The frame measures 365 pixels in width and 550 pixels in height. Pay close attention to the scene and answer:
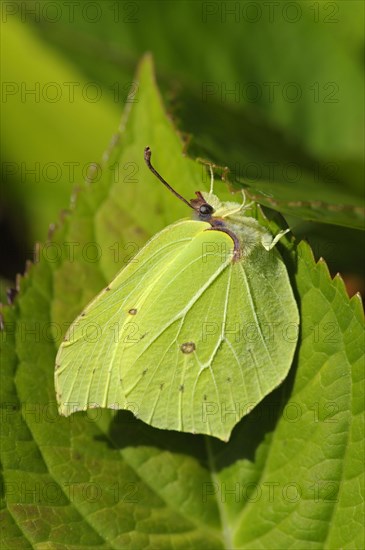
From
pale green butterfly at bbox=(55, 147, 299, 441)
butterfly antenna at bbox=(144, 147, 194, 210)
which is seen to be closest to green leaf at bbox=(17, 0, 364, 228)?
butterfly antenna at bbox=(144, 147, 194, 210)

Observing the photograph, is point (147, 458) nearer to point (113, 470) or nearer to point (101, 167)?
point (113, 470)

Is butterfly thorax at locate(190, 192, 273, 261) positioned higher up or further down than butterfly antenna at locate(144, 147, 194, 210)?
further down

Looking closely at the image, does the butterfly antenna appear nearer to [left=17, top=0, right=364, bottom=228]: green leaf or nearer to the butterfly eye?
the butterfly eye

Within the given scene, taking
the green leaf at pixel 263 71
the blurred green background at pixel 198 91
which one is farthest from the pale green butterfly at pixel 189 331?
the green leaf at pixel 263 71

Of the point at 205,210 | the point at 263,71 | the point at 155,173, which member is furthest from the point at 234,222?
the point at 263,71

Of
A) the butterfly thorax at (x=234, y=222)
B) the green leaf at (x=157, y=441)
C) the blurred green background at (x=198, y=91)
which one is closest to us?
the green leaf at (x=157, y=441)

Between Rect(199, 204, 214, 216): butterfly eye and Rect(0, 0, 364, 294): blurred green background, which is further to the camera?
Rect(0, 0, 364, 294): blurred green background

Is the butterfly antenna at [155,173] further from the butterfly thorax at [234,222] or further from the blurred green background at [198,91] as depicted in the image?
the blurred green background at [198,91]
